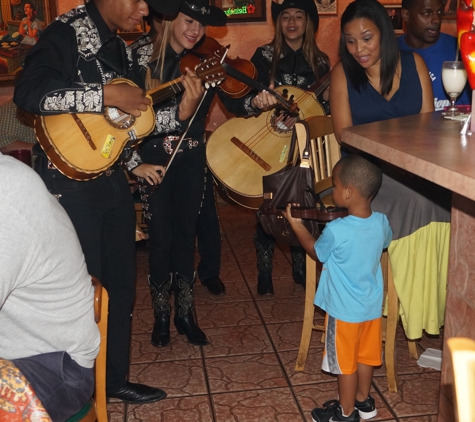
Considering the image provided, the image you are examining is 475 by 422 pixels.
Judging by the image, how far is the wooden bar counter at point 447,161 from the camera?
177 cm

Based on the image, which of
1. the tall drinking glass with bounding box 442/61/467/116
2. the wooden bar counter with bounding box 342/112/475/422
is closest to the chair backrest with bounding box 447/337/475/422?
the wooden bar counter with bounding box 342/112/475/422

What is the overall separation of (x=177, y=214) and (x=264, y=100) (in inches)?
29.2

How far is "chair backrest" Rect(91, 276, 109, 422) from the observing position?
1.80m

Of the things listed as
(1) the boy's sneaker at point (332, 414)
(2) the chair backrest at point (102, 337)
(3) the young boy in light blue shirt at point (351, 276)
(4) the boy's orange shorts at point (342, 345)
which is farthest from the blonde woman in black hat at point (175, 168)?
(2) the chair backrest at point (102, 337)

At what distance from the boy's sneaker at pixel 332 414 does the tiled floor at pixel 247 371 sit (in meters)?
0.06

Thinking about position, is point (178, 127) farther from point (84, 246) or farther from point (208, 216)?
point (208, 216)

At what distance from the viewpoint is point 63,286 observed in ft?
5.45

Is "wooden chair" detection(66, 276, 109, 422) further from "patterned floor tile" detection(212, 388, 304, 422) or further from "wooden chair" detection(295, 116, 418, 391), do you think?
"wooden chair" detection(295, 116, 418, 391)

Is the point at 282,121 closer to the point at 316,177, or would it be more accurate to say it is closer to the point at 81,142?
the point at 316,177

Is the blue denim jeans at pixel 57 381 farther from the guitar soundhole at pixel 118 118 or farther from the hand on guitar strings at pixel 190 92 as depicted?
the hand on guitar strings at pixel 190 92

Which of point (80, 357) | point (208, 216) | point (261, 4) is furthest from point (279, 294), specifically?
point (261, 4)

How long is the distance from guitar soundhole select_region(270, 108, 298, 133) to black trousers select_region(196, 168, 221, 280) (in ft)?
2.00

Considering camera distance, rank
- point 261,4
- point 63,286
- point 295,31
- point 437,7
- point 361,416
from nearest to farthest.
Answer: point 63,286, point 361,416, point 437,7, point 295,31, point 261,4

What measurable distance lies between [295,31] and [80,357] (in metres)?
2.80
